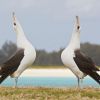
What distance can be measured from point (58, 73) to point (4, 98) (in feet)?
102

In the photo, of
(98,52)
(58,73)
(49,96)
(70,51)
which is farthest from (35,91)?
(98,52)

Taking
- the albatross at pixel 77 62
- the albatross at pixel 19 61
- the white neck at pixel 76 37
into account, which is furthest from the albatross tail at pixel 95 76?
the albatross at pixel 19 61

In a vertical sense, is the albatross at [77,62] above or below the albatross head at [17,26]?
below

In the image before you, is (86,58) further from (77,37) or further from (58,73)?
(58,73)

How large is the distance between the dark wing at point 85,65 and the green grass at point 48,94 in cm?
67

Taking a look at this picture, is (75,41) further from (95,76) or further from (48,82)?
(48,82)

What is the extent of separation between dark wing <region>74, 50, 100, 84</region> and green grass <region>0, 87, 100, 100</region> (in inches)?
26.3

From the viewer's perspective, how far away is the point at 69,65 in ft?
50.9

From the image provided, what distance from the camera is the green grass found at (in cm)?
1372

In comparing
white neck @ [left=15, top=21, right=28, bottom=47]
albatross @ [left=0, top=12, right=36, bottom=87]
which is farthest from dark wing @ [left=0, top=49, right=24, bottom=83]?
white neck @ [left=15, top=21, right=28, bottom=47]

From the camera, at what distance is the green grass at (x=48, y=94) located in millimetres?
13717

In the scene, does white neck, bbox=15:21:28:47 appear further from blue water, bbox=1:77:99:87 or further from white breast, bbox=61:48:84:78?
blue water, bbox=1:77:99:87

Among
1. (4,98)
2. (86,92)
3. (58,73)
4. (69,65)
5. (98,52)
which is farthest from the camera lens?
(98,52)

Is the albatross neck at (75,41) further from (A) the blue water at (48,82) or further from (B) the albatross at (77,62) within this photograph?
(A) the blue water at (48,82)
